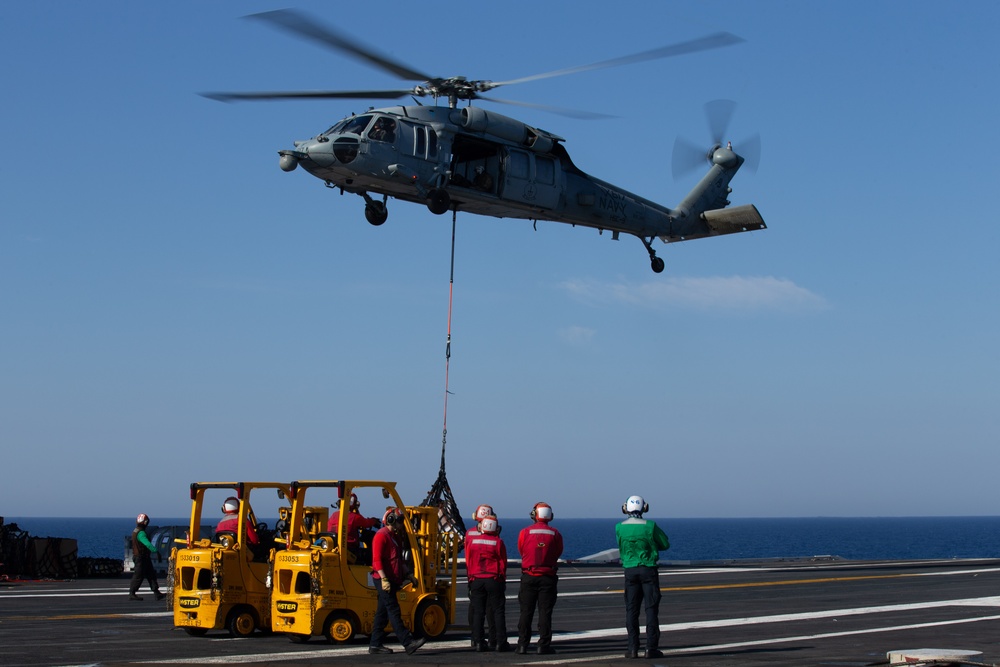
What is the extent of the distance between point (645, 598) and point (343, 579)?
3.57 meters

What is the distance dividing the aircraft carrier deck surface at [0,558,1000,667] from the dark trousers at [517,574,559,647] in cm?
25

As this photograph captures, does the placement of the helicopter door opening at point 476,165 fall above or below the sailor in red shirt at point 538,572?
above

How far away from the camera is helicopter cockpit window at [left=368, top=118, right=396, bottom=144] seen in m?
24.1

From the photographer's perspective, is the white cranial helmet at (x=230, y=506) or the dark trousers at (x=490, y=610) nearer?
the dark trousers at (x=490, y=610)

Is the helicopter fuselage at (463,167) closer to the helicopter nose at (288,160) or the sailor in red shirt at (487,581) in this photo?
the helicopter nose at (288,160)

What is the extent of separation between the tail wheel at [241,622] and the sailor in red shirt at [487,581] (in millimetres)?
3159

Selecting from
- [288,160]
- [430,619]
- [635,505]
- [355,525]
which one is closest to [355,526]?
[355,525]

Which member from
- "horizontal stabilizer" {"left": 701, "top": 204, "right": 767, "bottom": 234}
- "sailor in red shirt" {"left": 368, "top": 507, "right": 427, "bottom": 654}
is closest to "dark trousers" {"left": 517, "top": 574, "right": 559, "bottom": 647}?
"sailor in red shirt" {"left": 368, "top": 507, "right": 427, "bottom": 654}

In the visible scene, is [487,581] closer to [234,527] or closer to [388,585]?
[388,585]

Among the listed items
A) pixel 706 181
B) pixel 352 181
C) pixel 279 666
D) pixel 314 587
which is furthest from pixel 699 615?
pixel 706 181

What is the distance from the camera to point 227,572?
15.1 metres

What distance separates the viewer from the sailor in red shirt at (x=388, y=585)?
1336 centimetres

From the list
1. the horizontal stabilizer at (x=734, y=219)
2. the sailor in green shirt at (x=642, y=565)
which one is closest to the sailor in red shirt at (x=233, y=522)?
the sailor in green shirt at (x=642, y=565)

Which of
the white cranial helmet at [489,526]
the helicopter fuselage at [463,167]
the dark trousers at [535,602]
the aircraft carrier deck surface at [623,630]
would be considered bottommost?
the aircraft carrier deck surface at [623,630]
